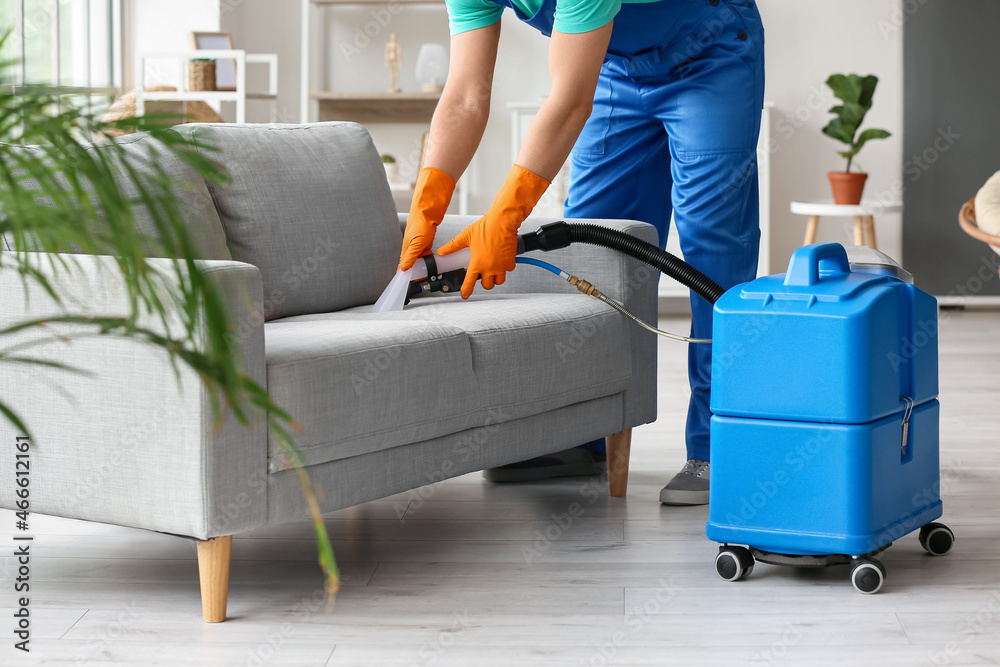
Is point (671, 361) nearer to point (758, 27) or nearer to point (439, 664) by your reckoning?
point (758, 27)

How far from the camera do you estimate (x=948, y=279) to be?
4980 mm

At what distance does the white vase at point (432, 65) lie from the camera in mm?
4859

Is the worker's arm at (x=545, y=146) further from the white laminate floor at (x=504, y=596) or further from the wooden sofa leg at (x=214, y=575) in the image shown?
the wooden sofa leg at (x=214, y=575)

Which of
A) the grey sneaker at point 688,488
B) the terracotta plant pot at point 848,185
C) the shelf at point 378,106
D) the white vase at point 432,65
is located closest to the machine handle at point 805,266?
the grey sneaker at point 688,488

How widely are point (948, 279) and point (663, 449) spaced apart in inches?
122

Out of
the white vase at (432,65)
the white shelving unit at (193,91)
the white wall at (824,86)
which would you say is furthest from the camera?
the white wall at (824,86)

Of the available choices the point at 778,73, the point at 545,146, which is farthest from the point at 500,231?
the point at 778,73

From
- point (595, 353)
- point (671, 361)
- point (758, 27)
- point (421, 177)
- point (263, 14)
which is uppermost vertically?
point (263, 14)

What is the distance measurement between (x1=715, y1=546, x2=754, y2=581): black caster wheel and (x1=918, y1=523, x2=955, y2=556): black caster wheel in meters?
0.30

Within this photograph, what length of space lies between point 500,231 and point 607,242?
8.5 inches

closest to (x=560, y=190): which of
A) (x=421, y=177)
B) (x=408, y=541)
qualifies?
(x=421, y=177)

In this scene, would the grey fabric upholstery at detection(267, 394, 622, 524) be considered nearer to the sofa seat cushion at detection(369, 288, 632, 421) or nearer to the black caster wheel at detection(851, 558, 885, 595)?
the sofa seat cushion at detection(369, 288, 632, 421)

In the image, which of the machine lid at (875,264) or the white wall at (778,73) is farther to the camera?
the white wall at (778,73)

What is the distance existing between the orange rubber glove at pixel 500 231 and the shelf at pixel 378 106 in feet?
9.91
